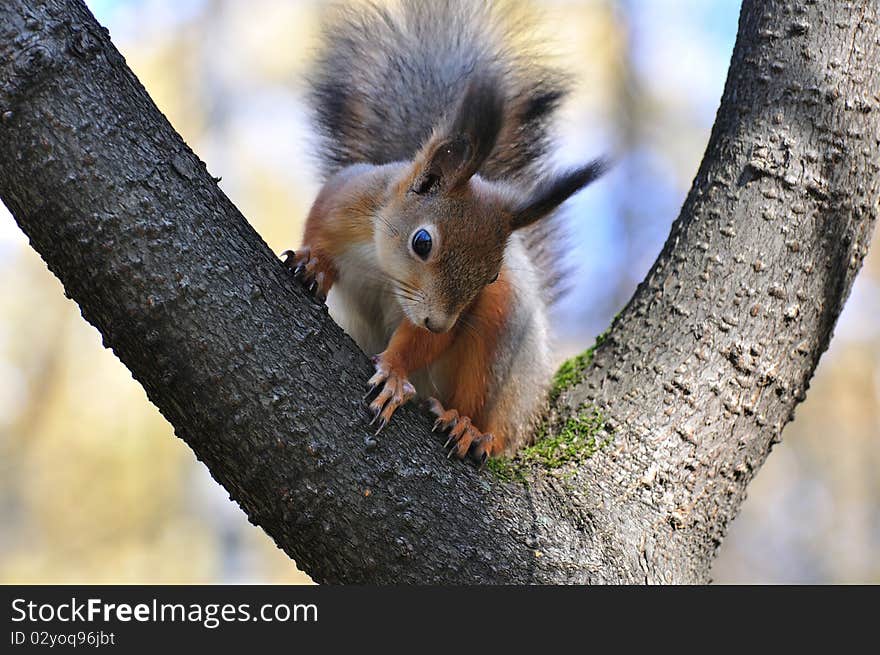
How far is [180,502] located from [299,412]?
680cm

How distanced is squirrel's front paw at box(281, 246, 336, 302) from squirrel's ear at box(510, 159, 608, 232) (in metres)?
0.45

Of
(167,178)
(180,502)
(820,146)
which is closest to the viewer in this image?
(167,178)

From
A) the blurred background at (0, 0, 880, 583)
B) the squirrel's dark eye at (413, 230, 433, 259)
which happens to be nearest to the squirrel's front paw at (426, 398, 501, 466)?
the squirrel's dark eye at (413, 230, 433, 259)

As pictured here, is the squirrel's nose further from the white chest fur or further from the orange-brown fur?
the white chest fur

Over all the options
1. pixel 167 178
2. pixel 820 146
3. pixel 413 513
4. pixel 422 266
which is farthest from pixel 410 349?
pixel 820 146

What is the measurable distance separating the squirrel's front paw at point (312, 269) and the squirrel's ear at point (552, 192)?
0.45m

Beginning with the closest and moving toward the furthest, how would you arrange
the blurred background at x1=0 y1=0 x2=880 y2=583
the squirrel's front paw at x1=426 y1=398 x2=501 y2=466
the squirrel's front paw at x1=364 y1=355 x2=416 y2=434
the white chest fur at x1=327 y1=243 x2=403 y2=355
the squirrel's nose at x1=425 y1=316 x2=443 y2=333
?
the squirrel's front paw at x1=364 y1=355 x2=416 y2=434 → the squirrel's front paw at x1=426 y1=398 x2=501 y2=466 → the squirrel's nose at x1=425 y1=316 x2=443 y2=333 → the white chest fur at x1=327 y1=243 x2=403 y2=355 → the blurred background at x1=0 y1=0 x2=880 y2=583

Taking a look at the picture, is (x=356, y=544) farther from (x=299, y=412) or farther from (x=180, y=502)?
(x=180, y=502)

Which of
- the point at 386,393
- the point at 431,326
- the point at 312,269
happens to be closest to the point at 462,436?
the point at 431,326

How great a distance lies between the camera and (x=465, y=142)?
6.83 feet

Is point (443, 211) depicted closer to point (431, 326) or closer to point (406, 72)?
point (431, 326)

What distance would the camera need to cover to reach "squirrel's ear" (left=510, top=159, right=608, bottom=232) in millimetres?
1993

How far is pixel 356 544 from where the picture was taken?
148 cm

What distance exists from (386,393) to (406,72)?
1.28 metres
